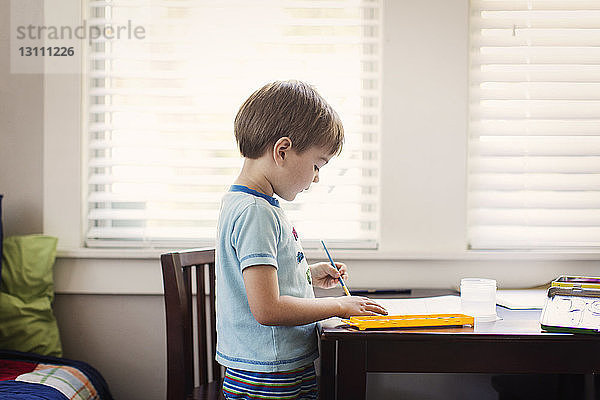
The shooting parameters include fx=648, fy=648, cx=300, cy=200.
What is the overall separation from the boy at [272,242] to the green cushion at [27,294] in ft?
2.47

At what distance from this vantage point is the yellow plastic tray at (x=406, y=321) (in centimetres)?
120

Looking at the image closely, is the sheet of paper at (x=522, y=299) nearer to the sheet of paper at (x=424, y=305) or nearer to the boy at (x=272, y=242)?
the sheet of paper at (x=424, y=305)

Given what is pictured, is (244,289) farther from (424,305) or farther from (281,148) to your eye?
(424,305)

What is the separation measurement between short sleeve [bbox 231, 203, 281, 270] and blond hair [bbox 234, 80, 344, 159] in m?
0.14

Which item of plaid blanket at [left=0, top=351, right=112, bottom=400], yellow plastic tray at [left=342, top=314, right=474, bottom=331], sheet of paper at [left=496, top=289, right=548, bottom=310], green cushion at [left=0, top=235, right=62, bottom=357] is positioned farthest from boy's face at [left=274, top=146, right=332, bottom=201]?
green cushion at [left=0, top=235, right=62, bottom=357]

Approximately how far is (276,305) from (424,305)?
0.43 m

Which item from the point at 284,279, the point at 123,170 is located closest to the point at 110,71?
the point at 123,170

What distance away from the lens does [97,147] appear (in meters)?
2.01

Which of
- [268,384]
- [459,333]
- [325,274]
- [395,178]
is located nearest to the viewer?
[459,333]

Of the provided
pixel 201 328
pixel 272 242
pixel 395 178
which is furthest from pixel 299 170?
pixel 395 178

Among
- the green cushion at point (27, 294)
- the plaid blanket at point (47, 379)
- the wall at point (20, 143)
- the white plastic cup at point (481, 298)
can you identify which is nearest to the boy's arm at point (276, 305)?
the white plastic cup at point (481, 298)

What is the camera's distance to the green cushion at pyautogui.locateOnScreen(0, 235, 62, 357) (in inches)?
72.4

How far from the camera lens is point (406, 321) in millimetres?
1221

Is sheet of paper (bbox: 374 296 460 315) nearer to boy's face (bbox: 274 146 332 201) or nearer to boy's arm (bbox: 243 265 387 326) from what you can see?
boy's arm (bbox: 243 265 387 326)
